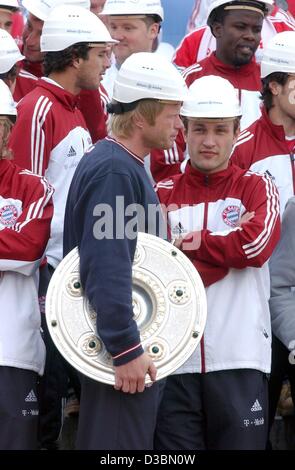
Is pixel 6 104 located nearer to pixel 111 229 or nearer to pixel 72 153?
pixel 72 153

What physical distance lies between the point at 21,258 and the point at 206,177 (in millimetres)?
987

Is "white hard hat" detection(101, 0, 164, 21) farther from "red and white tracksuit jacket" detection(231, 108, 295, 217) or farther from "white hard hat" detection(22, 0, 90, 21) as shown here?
"red and white tracksuit jacket" detection(231, 108, 295, 217)

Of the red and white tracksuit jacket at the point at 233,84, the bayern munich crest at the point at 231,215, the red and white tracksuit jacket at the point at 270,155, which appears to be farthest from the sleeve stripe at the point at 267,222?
the red and white tracksuit jacket at the point at 233,84

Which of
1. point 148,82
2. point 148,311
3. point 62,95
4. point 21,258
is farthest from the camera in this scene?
point 62,95

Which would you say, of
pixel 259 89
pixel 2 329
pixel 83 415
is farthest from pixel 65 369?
pixel 259 89

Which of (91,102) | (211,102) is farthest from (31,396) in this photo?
(91,102)

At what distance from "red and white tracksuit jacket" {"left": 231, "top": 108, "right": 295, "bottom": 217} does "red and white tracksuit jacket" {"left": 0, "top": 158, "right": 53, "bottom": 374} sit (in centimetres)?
119

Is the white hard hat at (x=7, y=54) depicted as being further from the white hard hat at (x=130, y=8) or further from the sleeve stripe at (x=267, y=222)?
the sleeve stripe at (x=267, y=222)

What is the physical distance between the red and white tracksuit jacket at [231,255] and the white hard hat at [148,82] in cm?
68

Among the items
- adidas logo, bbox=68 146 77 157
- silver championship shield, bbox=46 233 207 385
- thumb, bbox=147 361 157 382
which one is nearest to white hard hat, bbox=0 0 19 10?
adidas logo, bbox=68 146 77 157

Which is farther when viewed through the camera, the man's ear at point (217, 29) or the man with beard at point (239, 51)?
the man's ear at point (217, 29)

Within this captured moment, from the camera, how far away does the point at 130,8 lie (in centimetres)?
765

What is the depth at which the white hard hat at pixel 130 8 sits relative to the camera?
7637mm

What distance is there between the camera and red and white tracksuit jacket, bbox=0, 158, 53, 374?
570 cm
